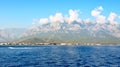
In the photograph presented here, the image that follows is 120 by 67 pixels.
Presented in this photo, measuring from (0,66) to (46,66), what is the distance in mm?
15105

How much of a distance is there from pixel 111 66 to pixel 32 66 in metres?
26.3

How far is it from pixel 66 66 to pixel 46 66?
264 inches

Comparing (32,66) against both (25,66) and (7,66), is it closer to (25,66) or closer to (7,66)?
(25,66)

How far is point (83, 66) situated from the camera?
3750 inches

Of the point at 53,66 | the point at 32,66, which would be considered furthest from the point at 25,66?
the point at 53,66

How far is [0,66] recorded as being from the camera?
93438 millimetres

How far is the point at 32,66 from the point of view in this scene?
94.5 metres

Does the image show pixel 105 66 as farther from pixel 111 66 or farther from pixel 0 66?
pixel 0 66

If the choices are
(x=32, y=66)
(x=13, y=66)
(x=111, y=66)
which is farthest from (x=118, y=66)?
(x=13, y=66)

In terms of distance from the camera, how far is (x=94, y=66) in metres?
94.9

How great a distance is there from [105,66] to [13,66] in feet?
101

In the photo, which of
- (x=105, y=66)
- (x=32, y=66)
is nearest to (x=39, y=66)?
(x=32, y=66)

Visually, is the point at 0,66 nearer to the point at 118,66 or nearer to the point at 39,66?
the point at 39,66

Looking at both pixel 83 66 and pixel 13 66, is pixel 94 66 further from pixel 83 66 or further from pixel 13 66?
pixel 13 66
